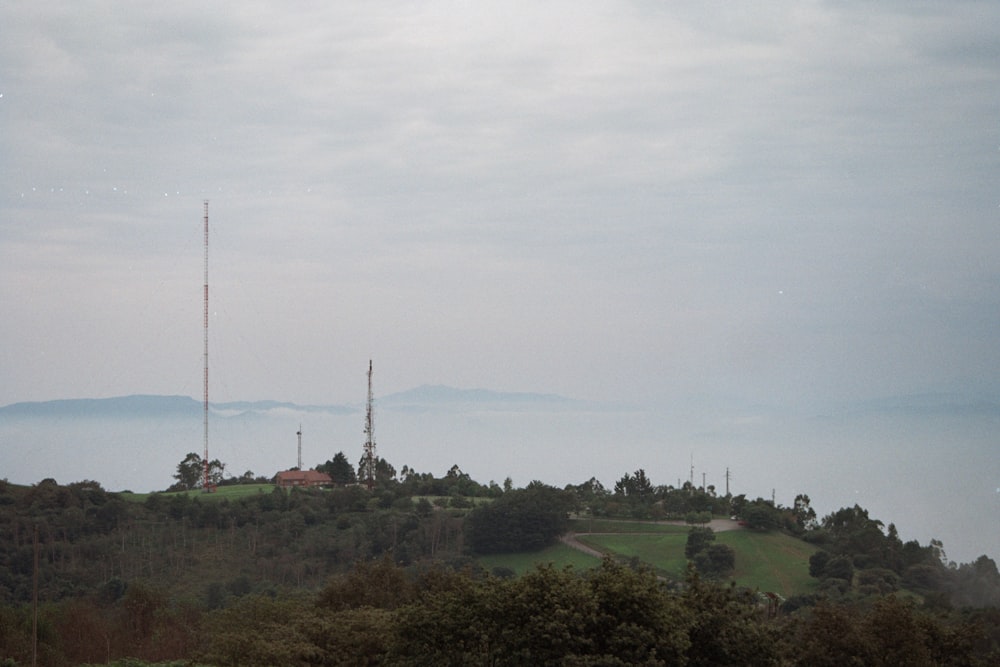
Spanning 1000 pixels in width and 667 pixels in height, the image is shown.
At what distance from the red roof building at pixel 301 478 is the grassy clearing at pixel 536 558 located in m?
40.7

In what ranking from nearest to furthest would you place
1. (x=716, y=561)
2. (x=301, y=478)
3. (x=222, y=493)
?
1. (x=716, y=561)
2. (x=222, y=493)
3. (x=301, y=478)

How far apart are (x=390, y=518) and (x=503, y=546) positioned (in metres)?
13.5

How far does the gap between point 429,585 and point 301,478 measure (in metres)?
103

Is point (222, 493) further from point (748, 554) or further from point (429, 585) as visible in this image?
point (429, 585)

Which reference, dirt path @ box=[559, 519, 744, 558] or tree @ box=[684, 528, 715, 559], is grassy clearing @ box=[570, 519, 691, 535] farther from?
tree @ box=[684, 528, 715, 559]

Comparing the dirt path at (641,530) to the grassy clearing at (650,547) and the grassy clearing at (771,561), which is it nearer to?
the grassy clearing at (650,547)

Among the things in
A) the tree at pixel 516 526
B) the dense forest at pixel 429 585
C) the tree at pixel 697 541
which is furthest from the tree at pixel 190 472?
the tree at pixel 697 541

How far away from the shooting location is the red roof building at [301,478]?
469 feet

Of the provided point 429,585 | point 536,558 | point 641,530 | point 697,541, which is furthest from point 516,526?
point 429,585

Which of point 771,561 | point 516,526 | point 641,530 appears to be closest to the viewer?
point 771,561

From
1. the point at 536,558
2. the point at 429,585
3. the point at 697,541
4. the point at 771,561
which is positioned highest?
the point at 429,585

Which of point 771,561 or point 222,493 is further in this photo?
point 222,493

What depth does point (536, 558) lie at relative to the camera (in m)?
108

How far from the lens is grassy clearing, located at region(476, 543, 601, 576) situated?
10356 centimetres
